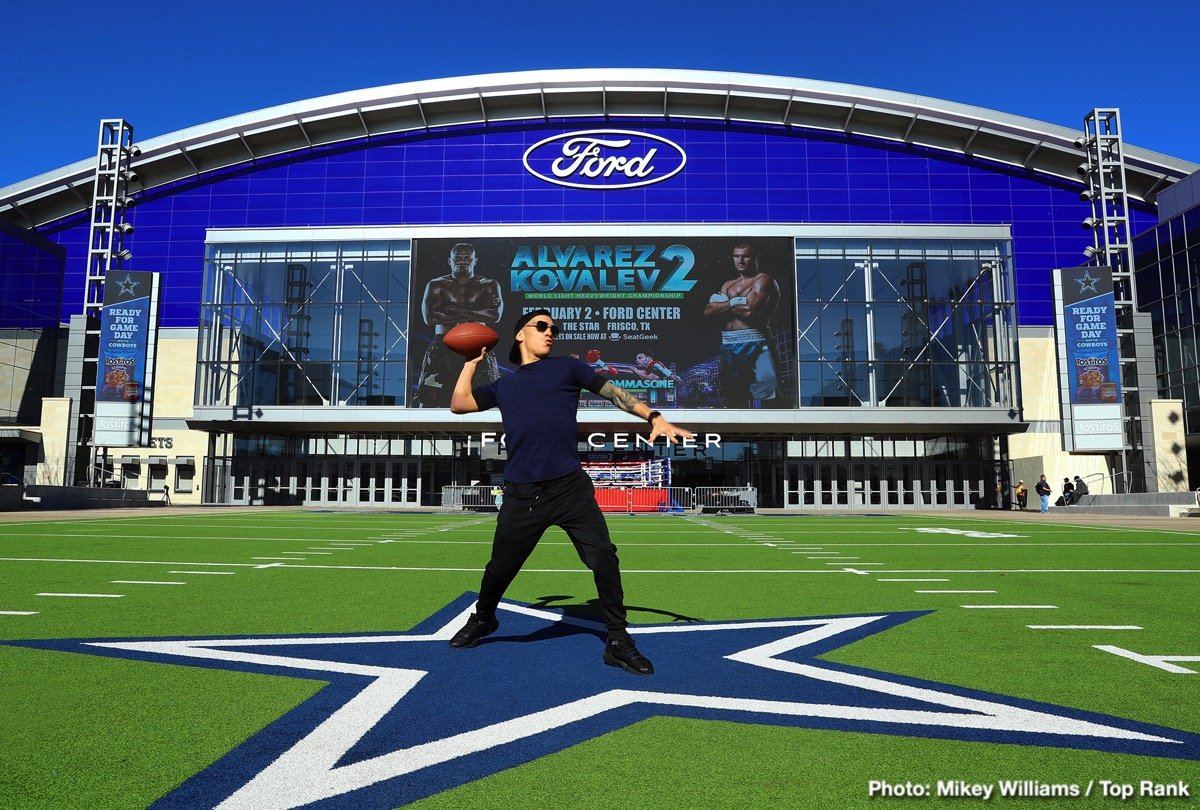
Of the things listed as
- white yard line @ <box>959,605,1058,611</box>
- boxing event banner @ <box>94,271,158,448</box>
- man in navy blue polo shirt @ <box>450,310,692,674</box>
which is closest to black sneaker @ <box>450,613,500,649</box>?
man in navy blue polo shirt @ <box>450,310,692,674</box>

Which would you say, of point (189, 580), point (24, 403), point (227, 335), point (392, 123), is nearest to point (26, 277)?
point (24, 403)

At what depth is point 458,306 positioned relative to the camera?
41281 millimetres

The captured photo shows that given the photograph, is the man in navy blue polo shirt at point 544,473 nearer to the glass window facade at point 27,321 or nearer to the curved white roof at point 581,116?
the curved white roof at point 581,116

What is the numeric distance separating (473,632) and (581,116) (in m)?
53.5

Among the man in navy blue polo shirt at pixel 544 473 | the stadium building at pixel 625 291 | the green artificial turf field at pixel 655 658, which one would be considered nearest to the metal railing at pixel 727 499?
the stadium building at pixel 625 291

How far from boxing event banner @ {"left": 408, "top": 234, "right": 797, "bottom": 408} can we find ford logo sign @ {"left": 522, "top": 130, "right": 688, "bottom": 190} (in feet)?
40.7

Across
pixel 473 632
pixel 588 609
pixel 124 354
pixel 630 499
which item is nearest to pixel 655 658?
pixel 473 632

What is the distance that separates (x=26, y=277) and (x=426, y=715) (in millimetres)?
58191

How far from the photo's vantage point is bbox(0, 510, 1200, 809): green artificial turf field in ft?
8.09

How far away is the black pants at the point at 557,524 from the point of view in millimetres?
4301

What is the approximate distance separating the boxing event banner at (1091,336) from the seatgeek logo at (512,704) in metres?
34.7

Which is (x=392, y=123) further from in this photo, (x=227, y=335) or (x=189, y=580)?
(x=189, y=580)

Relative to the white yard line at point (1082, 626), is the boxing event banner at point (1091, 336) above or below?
above

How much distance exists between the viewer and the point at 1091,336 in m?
34.4
